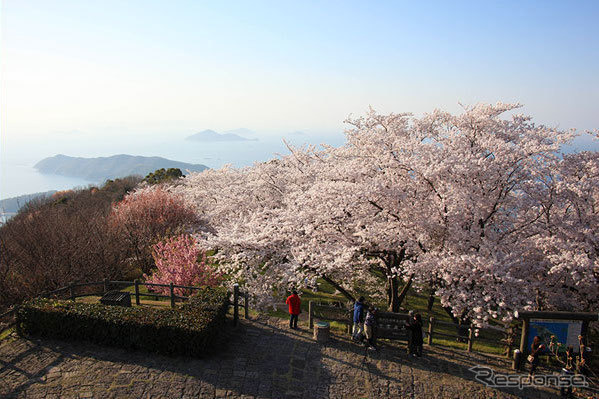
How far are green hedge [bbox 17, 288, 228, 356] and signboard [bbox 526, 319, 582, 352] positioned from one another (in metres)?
10.5

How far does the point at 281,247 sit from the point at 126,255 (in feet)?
43.8

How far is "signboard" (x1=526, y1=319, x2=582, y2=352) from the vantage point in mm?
10906

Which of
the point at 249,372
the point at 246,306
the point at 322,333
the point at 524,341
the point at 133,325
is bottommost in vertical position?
the point at 249,372

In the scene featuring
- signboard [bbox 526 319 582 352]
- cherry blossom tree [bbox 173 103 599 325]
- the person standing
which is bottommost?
the person standing

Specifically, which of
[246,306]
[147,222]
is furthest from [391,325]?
[147,222]

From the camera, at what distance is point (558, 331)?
11.0 meters

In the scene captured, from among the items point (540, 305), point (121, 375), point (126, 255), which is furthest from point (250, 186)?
point (540, 305)

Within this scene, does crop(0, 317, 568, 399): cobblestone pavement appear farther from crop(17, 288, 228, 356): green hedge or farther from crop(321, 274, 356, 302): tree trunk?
crop(321, 274, 356, 302): tree trunk

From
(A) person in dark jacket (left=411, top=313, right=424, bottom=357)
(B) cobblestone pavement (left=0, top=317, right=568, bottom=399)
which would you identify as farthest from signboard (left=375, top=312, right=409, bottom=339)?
(B) cobblestone pavement (left=0, top=317, right=568, bottom=399)

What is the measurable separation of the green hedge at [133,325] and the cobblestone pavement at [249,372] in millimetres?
348

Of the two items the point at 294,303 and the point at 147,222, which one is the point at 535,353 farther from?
the point at 147,222

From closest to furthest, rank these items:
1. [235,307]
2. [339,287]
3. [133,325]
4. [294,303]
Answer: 1. [133,325]
2. [294,303]
3. [235,307]
4. [339,287]

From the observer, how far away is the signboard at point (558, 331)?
35.8ft

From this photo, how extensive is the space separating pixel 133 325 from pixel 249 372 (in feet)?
13.8
